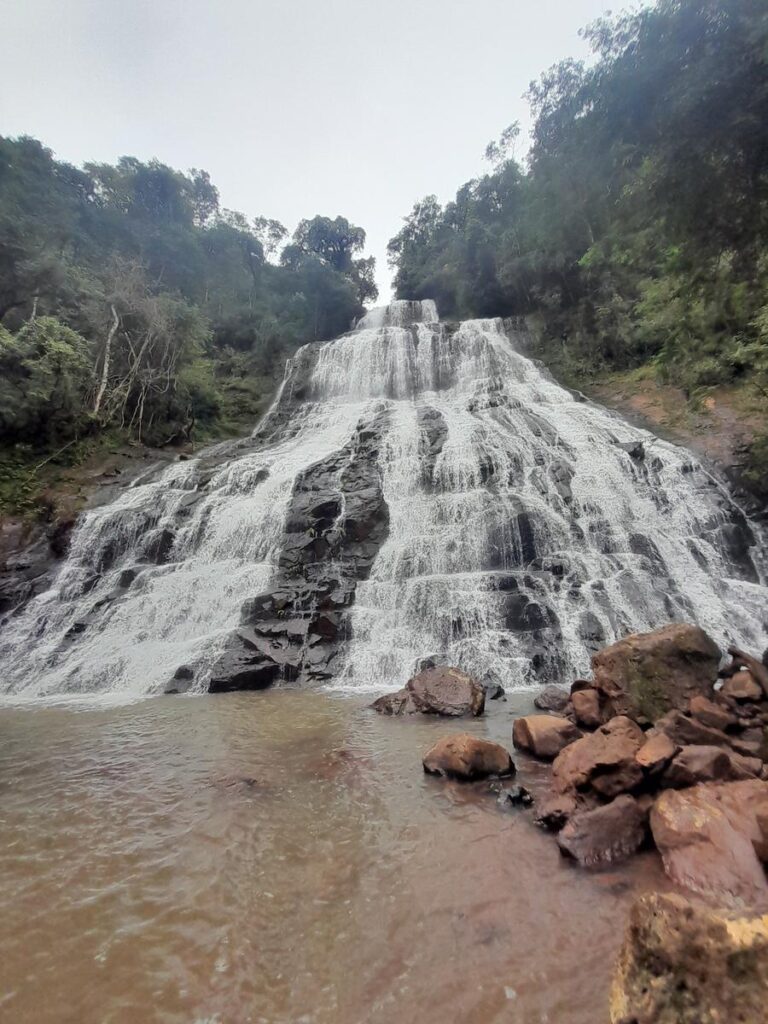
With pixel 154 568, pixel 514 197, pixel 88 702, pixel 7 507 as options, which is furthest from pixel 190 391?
pixel 514 197

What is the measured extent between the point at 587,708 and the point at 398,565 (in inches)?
288

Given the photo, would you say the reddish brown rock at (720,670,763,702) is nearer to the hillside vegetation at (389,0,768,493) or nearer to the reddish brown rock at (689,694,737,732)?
the reddish brown rock at (689,694,737,732)

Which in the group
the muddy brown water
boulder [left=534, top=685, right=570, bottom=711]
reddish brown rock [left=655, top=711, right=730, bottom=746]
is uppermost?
boulder [left=534, top=685, right=570, bottom=711]

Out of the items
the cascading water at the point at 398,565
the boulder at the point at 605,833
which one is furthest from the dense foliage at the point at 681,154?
the boulder at the point at 605,833

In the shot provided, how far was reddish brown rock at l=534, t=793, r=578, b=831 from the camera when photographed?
3.80 m

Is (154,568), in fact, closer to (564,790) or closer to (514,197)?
(564,790)

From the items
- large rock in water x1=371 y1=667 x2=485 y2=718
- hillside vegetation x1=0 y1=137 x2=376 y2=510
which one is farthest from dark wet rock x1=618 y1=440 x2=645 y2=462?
hillside vegetation x1=0 y1=137 x2=376 y2=510

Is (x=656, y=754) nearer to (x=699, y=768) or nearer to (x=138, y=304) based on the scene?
(x=699, y=768)

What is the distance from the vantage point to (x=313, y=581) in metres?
12.4

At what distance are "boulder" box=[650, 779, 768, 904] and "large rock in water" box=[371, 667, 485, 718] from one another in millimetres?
3660

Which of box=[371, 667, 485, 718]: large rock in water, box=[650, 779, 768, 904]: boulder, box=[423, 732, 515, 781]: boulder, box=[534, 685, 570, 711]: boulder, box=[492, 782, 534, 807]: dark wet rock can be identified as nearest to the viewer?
box=[650, 779, 768, 904]: boulder

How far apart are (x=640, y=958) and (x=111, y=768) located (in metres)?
5.13

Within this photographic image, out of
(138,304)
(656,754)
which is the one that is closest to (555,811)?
(656,754)

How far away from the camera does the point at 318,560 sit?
1316 cm
